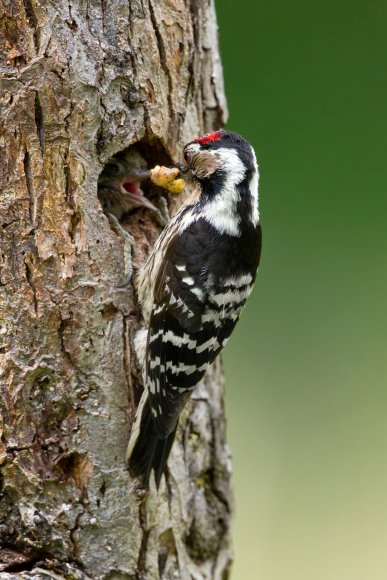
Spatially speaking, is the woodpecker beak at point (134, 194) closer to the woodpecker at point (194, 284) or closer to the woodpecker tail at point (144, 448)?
the woodpecker at point (194, 284)

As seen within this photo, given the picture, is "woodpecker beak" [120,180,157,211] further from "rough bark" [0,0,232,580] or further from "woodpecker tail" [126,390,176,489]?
"woodpecker tail" [126,390,176,489]

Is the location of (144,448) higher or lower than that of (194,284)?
lower

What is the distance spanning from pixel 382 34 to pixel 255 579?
299 cm

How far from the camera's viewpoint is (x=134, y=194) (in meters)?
3.12

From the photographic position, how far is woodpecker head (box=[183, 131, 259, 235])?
308 cm

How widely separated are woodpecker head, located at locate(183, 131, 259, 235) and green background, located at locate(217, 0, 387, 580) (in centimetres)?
159

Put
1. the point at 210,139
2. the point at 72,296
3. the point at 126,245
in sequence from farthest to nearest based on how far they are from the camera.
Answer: the point at 210,139 < the point at 126,245 < the point at 72,296

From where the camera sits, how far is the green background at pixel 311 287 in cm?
445

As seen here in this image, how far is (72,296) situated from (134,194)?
51cm

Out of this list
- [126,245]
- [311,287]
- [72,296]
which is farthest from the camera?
[311,287]

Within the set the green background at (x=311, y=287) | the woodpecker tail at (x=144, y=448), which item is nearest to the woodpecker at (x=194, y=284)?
the woodpecker tail at (x=144, y=448)

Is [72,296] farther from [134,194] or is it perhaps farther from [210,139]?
[210,139]

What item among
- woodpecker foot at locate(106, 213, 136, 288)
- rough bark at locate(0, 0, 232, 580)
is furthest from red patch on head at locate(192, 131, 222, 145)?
woodpecker foot at locate(106, 213, 136, 288)

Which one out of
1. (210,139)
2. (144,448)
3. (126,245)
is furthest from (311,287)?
(144,448)
